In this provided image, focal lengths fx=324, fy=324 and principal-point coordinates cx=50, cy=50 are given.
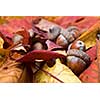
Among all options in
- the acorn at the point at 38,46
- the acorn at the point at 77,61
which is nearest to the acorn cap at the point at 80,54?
the acorn at the point at 77,61

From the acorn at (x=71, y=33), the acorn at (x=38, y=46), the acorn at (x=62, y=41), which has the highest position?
the acorn at (x=71, y=33)

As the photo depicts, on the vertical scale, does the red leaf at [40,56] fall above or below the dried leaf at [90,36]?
below

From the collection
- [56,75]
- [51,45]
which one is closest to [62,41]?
[51,45]

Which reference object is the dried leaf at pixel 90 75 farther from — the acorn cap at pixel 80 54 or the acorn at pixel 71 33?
the acorn at pixel 71 33

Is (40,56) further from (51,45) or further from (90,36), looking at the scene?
(90,36)

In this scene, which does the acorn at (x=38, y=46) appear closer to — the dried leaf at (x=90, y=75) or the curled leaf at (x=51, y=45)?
the curled leaf at (x=51, y=45)

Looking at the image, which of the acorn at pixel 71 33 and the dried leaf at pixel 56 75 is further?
the acorn at pixel 71 33

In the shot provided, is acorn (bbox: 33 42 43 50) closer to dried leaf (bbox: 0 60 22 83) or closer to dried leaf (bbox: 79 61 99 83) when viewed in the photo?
dried leaf (bbox: 0 60 22 83)
